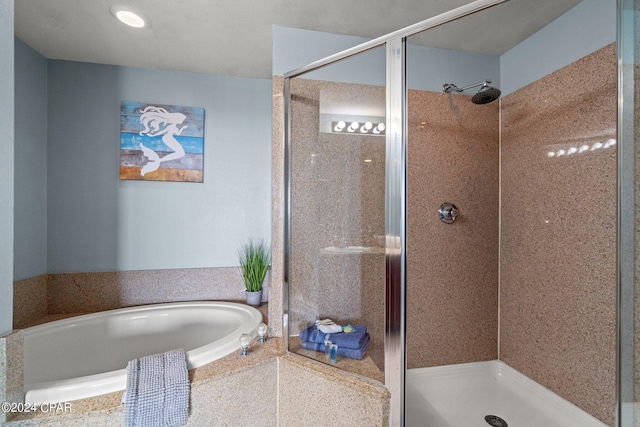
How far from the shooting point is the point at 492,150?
1722 mm

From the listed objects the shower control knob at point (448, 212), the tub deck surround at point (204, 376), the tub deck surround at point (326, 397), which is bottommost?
the tub deck surround at point (326, 397)

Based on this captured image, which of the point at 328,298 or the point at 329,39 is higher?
the point at 329,39

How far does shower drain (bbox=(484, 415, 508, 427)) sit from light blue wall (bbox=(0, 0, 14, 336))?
90.4 inches

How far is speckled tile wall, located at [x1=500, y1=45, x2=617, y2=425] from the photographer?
1274mm

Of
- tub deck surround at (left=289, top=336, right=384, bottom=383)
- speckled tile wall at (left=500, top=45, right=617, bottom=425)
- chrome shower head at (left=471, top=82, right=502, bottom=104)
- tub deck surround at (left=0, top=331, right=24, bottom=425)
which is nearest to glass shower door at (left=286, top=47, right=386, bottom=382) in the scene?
tub deck surround at (left=289, top=336, right=384, bottom=383)

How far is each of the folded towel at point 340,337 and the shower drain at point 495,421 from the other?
0.90 m

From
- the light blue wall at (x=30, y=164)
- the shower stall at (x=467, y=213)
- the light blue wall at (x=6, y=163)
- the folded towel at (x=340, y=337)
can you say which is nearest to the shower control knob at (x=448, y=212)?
the shower stall at (x=467, y=213)

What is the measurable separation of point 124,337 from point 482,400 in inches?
91.8

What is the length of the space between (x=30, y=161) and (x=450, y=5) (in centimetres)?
283

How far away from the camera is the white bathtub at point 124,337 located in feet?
4.83

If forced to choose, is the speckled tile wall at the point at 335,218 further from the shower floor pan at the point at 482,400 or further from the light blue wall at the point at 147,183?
the light blue wall at the point at 147,183

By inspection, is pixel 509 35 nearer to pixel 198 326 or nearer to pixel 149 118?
pixel 149 118

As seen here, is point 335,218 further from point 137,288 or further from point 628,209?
point 137,288

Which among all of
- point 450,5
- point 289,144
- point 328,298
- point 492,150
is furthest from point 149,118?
point 492,150
